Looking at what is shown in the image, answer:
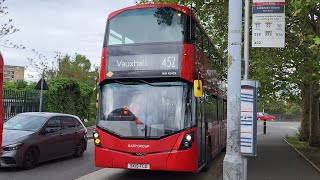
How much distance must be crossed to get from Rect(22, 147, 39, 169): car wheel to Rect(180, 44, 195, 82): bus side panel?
485cm

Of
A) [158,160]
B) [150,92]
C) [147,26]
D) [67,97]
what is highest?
[147,26]

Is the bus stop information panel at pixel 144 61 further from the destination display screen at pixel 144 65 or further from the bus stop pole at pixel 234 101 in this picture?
the bus stop pole at pixel 234 101

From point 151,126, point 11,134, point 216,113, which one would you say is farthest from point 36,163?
point 216,113

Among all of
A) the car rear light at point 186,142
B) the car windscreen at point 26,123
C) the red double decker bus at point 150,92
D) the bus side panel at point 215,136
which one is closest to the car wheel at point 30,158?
the car windscreen at point 26,123

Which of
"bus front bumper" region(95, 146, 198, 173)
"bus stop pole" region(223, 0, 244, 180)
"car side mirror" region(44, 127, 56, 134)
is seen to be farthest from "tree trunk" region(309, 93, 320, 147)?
"bus stop pole" region(223, 0, 244, 180)

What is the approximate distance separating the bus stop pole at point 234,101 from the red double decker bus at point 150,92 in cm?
288

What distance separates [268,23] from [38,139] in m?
7.73

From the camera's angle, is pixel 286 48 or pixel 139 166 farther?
pixel 286 48

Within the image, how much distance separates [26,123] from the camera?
13086mm

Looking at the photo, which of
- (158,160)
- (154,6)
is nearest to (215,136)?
(158,160)

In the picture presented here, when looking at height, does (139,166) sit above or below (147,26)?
below

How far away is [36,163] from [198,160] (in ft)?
15.8

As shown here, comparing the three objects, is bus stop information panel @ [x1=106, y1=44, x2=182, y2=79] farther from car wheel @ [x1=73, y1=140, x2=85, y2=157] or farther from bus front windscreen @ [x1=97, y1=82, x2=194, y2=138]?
car wheel @ [x1=73, y1=140, x2=85, y2=157]

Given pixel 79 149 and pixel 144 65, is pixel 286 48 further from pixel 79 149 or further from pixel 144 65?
pixel 79 149
